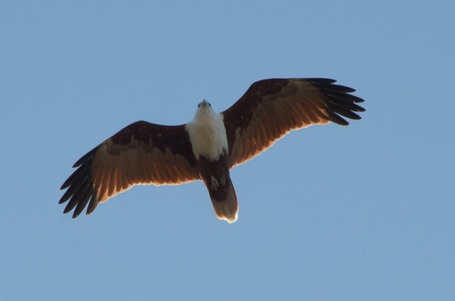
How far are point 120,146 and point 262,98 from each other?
248cm

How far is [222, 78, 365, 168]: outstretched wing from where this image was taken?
13820mm

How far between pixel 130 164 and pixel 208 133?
5.83 feet

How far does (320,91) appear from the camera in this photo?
14078 millimetres

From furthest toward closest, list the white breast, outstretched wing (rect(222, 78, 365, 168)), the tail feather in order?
outstretched wing (rect(222, 78, 365, 168)) → the tail feather → the white breast

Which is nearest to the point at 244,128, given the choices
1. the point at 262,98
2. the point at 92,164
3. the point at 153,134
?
the point at 262,98

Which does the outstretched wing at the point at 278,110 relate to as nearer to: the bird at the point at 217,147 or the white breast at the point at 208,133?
the bird at the point at 217,147

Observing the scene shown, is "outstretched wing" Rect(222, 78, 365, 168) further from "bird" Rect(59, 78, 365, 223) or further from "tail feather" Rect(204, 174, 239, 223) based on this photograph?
"tail feather" Rect(204, 174, 239, 223)

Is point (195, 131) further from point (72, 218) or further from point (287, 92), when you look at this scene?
point (72, 218)

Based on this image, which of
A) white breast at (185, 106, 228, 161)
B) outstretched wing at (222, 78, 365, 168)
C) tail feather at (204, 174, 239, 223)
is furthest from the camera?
outstretched wing at (222, 78, 365, 168)

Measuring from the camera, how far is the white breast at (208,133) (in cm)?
1322

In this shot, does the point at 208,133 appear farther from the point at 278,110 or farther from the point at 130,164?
the point at 130,164

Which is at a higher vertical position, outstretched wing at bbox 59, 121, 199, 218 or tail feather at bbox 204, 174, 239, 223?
outstretched wing at bbox 59, 121, 199, 218

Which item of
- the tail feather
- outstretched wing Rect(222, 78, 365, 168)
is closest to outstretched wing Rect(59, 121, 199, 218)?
the tail feather

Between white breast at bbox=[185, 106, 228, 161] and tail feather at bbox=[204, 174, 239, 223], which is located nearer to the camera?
white breast at bbox=[185, 106, 228, 161]
